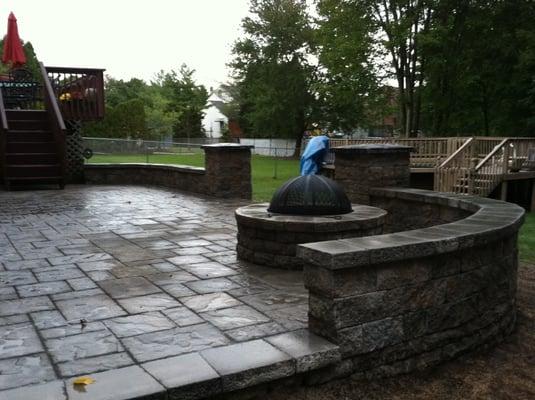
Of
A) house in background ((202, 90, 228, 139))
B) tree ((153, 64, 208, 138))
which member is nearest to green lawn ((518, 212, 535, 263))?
tree ((153, 64, 208, 138))

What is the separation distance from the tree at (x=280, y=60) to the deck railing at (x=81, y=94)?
22.7 meters

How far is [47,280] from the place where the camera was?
4.49 m

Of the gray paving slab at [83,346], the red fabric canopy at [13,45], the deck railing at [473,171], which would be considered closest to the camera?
the gray paving slab at [83,346]

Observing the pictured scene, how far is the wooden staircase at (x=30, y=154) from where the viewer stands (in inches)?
449

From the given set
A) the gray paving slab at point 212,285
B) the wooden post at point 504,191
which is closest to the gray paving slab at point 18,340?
the gray paving slab at point 212,285

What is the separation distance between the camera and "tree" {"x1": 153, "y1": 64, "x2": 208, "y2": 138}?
47688 millimetres

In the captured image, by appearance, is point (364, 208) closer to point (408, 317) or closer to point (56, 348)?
point (408, 317)

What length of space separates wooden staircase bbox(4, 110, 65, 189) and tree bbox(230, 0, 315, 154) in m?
23.4

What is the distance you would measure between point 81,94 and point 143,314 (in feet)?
33.9

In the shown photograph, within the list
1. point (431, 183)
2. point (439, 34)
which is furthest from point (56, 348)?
point (439, 34)

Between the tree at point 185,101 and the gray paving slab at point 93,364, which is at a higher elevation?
the tree at point 185,101

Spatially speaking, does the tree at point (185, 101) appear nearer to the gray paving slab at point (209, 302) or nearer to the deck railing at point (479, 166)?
the deck railing at point (479, 166)

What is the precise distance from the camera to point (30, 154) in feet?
38.6

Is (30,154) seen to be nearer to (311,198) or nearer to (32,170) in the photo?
(32,170)
